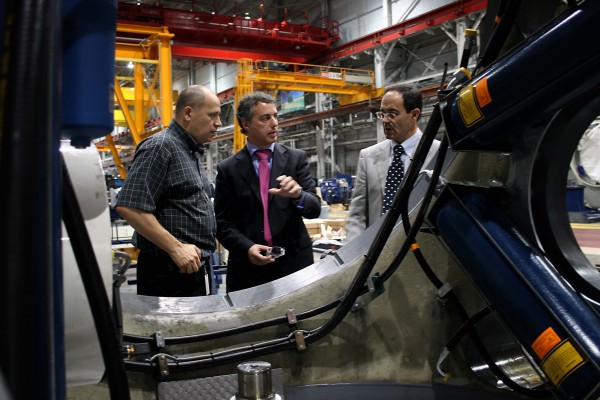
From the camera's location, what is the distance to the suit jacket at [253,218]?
224 centimetres

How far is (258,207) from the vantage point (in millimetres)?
2258

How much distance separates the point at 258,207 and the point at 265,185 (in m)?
0.11

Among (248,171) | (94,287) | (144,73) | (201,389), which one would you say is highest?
(144,73)

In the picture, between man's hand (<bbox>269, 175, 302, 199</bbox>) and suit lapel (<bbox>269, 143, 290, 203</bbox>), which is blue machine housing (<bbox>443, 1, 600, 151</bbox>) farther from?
suit lapel (<bbox>269, 143, 290, 203</bbox>)

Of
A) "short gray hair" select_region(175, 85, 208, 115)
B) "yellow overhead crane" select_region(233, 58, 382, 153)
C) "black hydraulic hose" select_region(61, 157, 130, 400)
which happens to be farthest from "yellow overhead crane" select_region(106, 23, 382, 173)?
"black hydraulic hose" select_region(61, 157, 130, 400)

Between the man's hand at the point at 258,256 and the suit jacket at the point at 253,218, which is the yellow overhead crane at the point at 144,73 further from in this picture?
the man's hand at the point at 258,256

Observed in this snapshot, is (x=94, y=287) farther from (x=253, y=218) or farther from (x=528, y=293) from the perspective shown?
(x=253, y=218)

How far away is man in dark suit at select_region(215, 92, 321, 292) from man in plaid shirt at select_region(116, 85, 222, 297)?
0.66 feet

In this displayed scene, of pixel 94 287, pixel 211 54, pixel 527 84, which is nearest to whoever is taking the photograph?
pixel 94 287

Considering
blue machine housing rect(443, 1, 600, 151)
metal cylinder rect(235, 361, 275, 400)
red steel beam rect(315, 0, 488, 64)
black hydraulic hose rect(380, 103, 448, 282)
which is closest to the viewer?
blue machine housing rect(443, 1, 600, 151)

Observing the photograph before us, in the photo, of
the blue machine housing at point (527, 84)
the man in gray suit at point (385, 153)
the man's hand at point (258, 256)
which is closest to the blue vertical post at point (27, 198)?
the blue machine housing at point (527, 84)

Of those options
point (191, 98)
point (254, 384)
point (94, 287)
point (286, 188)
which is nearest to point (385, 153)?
point (286, 188)

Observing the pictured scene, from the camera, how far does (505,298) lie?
1.01 m

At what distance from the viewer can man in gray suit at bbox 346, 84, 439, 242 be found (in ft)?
7.55
